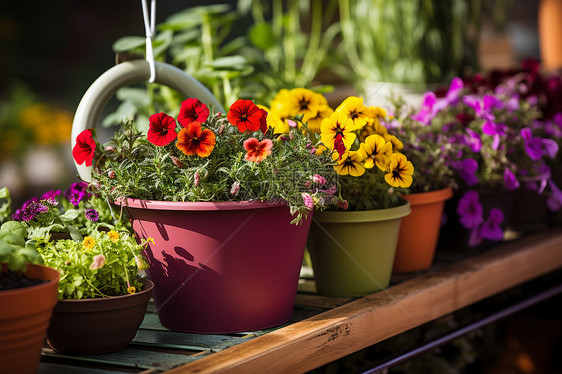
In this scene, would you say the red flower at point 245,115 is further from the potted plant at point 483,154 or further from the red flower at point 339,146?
the potted plant at point 483,154

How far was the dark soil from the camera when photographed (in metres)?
0.96

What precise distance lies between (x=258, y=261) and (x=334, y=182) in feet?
0.73

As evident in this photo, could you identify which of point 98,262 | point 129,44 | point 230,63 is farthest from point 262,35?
point 98,262

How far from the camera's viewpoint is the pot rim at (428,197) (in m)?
1.57

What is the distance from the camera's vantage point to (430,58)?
2.53m

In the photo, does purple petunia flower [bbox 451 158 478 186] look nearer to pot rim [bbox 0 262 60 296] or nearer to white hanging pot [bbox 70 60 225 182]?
white hanging pot [bbox 70 60 225 182]

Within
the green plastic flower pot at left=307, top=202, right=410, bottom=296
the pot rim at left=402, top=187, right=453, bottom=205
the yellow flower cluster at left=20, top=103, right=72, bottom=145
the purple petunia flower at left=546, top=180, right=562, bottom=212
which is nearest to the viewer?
the green plastic flower pot at left=307, top=202, right=410, bottom=296

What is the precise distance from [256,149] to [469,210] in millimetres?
818

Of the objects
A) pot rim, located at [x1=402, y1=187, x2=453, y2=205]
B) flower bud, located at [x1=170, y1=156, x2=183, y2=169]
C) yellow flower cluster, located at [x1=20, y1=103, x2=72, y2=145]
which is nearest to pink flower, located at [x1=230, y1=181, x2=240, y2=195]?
flower bud, located at [x1=170, y1=156, x2=183, y2=169]

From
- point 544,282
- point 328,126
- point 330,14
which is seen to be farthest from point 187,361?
point 330,14

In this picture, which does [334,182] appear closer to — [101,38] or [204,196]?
[204,196]

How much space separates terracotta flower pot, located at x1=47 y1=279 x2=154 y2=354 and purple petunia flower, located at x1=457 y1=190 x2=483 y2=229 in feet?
3.04

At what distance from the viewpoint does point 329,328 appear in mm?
1239

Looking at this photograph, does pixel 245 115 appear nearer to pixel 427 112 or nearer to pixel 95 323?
pixel 95 323
